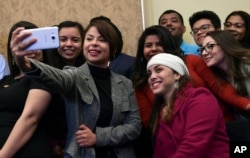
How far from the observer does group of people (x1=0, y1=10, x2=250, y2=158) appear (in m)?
1.63

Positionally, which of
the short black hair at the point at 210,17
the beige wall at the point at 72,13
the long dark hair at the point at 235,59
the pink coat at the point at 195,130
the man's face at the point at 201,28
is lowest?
the pink coat at the point at 195,130

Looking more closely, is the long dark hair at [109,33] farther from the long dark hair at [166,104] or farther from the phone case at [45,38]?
the phone case at [45,38]

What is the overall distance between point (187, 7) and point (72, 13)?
108cm

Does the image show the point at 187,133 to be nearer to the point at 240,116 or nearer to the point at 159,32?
the point at 240,116

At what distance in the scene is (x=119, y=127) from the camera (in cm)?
173

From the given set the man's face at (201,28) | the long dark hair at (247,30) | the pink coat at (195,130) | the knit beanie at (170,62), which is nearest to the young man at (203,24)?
the man's face at (201,28)

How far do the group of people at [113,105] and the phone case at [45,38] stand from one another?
0.05 metres

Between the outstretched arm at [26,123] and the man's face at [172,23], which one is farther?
the man's face at [172,23]

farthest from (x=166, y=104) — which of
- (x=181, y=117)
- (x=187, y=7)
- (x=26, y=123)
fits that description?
(x=187, y=7)

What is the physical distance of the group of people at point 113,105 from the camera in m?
1.63

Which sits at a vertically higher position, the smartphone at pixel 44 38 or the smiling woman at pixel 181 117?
the smartphone at pixel 44 38

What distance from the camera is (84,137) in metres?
1.64

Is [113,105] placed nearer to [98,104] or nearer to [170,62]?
[98,104]

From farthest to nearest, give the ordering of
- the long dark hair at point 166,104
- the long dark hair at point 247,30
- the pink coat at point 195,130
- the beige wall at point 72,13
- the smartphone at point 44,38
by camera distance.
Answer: the beige wall at point 72,13 < the long dark hair at point 247,30 < the long dark hair at point 166,104 < the pink coat at point 195,130 < the smartphone at point 44,38
